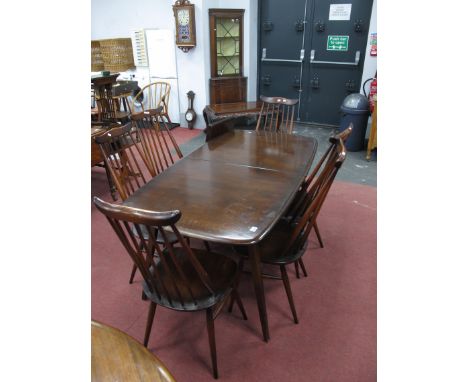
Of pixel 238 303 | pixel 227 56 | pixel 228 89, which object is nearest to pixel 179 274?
pixel 238 303

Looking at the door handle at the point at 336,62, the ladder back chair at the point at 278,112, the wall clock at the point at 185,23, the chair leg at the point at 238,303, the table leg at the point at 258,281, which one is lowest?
the chair leg at the point at 238,303

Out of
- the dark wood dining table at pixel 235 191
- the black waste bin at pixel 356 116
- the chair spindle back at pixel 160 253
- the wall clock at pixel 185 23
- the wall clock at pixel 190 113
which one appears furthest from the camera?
the wall clock at pixel 190 113

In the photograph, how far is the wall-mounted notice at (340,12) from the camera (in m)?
4.50

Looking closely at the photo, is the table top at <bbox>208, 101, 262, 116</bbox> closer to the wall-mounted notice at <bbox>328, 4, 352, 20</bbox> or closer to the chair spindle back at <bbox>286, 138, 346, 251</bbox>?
the wall-mounted notice at <bbox>328, 4, 352, 20</bbox>

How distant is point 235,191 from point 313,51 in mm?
4113

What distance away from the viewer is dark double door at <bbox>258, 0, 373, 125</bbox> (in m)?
4.58

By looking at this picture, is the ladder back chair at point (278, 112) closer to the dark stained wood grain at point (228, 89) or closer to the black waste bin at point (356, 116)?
the black waste bin at point (356, 116)

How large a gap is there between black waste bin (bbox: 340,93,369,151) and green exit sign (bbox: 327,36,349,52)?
1.05 m

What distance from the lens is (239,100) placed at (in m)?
5.20

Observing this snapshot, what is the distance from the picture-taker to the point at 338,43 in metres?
4.72

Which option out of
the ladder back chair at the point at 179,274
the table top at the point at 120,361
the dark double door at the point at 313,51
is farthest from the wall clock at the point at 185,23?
the table top at the point at 120,361

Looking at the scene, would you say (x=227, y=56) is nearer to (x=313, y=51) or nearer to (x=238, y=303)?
(x=313, y=51)
